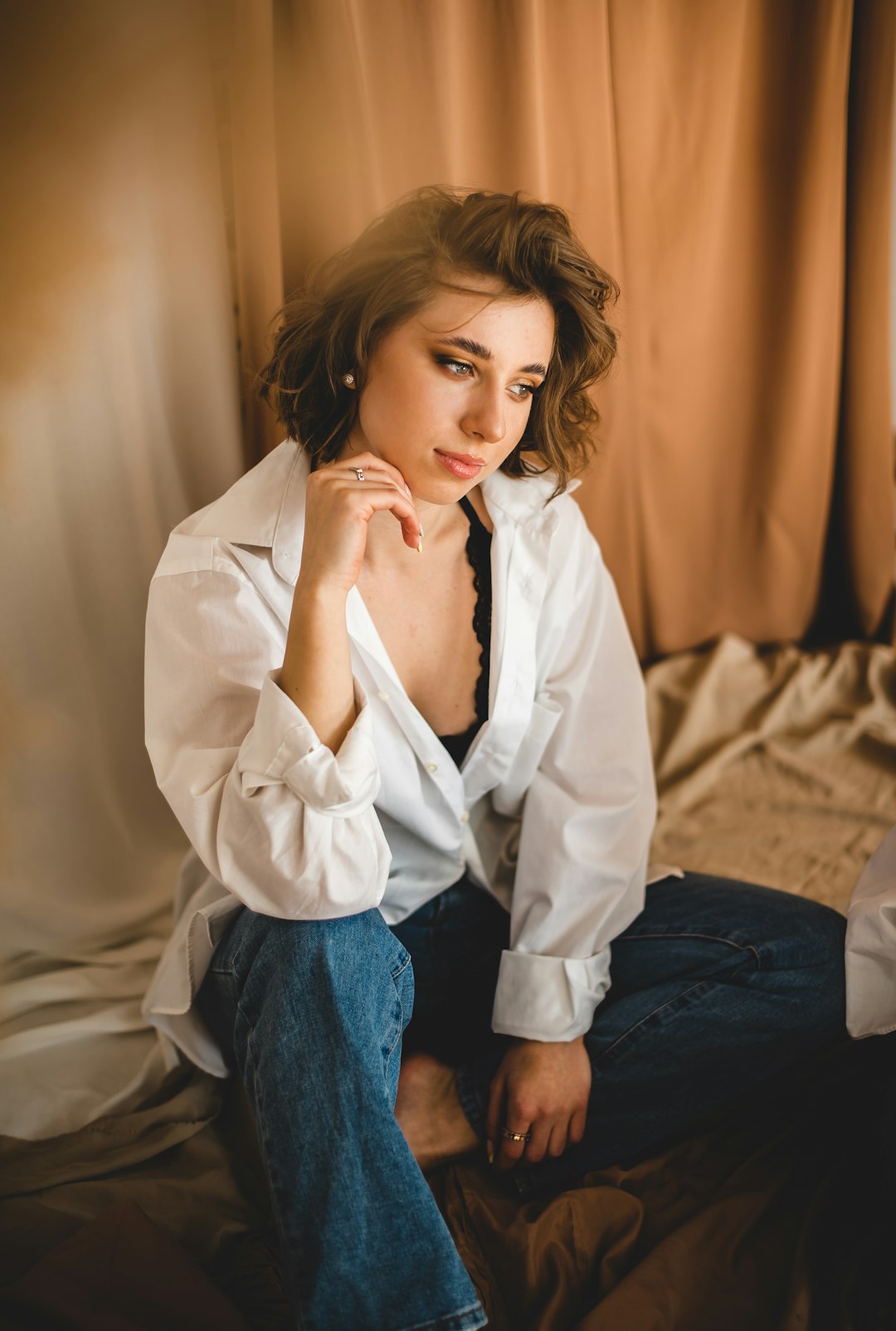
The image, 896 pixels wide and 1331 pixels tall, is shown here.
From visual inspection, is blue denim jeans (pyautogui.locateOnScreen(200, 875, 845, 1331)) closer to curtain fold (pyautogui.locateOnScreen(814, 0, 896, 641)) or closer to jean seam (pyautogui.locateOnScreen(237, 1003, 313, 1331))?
jean seam (pyautogui.locateOnScreen(237, 1003, 313, 1331))

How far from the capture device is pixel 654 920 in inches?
44.1

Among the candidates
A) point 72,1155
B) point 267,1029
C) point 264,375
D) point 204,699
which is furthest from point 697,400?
point 72,1155

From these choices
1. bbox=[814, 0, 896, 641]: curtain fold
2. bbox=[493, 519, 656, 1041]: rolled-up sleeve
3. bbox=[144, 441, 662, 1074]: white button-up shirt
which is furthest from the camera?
bbox=[814, 0, 896, 641]: curtain fold

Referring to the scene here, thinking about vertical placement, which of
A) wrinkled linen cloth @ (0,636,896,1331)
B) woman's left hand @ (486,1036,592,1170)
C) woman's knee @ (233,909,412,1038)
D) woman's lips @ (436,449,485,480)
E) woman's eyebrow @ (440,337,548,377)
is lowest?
wrinkled linen cloth @ (0,636,896,1331)

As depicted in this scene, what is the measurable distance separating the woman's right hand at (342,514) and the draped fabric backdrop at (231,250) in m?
0.41

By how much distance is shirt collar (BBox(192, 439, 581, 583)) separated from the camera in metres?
0.95

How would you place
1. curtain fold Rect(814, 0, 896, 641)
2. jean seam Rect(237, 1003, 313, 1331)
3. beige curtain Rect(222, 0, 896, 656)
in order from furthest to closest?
curtain fold Rect(814, 0, 896, 641), beige curtain Rect(222, 0, 896, 656), jean seam Rect(237, 1003, 313, 1331)

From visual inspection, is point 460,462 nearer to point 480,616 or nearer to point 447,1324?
point 480,616

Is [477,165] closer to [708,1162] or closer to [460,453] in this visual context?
[460,453]

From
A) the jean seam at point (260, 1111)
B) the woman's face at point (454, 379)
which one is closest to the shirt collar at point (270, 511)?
the woman's face at point (454, 379)

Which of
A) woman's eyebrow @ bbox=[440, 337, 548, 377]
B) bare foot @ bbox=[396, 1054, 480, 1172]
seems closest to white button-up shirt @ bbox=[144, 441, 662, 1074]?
bare foot @ bbox=[396, 1054, 480, 1172]

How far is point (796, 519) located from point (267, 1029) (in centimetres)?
147

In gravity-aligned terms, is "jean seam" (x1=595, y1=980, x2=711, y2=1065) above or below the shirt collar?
below

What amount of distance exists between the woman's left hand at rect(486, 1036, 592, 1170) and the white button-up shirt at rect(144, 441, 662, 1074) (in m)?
0.03
